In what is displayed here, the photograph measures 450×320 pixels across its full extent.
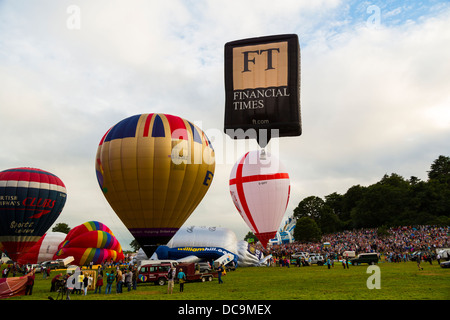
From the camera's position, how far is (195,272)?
89.3 feet

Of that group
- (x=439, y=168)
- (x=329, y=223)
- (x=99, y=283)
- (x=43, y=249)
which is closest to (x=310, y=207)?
(x=329, y=223)

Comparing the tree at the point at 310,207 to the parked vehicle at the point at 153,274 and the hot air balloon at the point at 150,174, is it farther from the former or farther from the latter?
the parked vehicle at the point at 153,274

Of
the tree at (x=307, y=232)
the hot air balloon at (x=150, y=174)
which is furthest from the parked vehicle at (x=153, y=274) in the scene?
the tree at (x=307, y=232)

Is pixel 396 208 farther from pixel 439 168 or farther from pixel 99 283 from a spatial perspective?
pixel 99 283

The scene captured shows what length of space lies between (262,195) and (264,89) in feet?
88.2

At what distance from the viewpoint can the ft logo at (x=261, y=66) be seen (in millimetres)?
16078

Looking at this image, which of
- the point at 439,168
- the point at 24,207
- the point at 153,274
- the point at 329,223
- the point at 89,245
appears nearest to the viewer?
the point at 153,274

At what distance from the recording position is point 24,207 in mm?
40188

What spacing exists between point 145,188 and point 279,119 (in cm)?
1565

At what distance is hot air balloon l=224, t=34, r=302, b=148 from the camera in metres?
15.8

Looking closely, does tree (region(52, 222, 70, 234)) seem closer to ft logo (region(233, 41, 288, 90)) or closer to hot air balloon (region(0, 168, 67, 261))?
hot air balloon (region(0, 168, 67, 261))

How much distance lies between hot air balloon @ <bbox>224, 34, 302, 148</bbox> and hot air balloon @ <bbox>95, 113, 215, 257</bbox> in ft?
43.6
